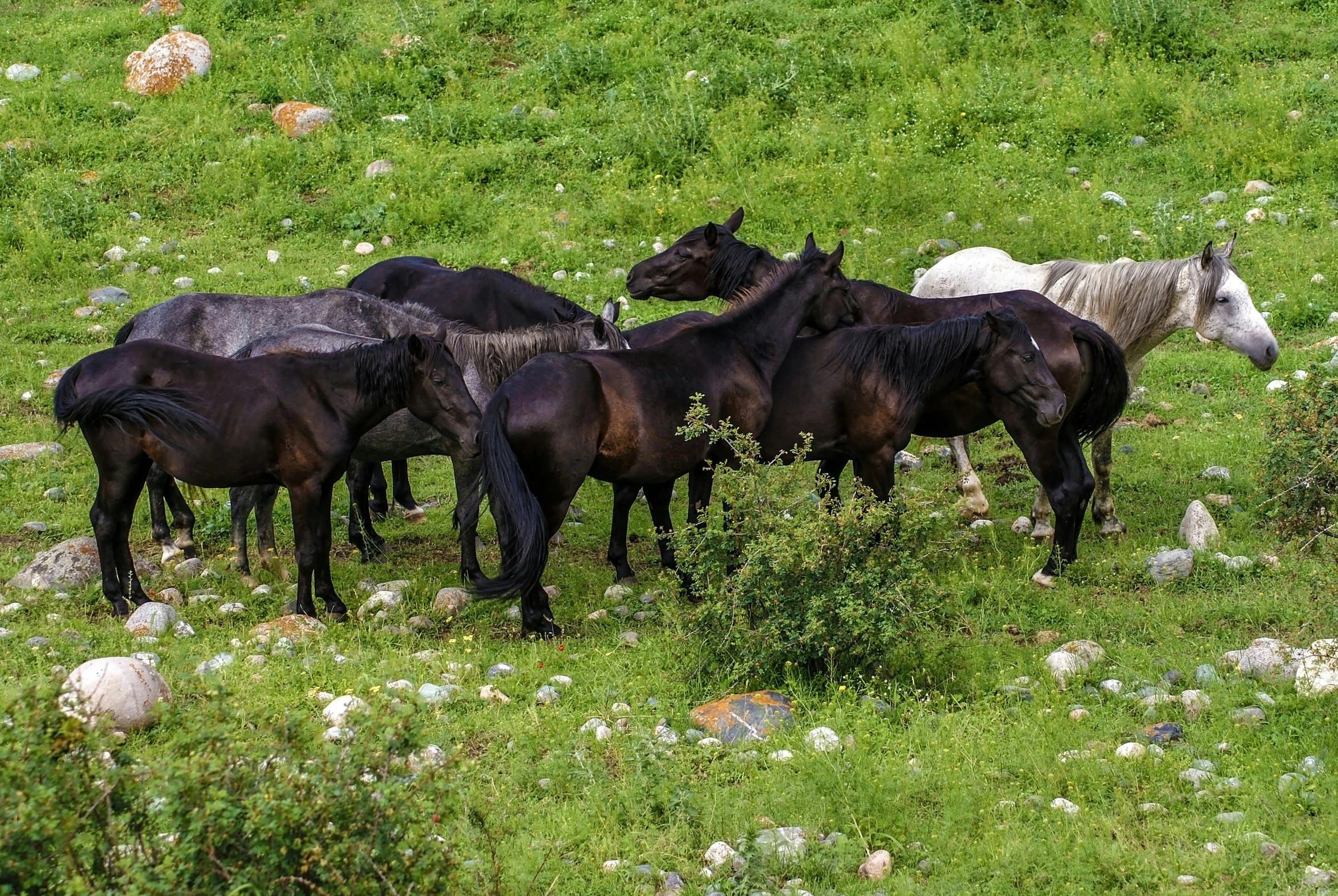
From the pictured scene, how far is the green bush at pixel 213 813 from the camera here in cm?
365

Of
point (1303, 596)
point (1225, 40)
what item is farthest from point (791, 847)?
point (1225, 40)

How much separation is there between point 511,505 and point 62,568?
3074mm

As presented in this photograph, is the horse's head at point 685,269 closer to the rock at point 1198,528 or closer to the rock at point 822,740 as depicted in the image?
the rock at point 1198,528

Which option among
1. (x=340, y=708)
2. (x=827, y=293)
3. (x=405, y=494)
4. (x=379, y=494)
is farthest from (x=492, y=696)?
(x=379, y=494)

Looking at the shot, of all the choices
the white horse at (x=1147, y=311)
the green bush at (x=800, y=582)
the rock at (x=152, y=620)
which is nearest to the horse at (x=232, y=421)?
the rock at (x=152, y=620)

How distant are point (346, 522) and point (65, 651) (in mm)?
3067

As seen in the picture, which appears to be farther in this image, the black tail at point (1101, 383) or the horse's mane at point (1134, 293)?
the horse's mane at point (1134, 293)

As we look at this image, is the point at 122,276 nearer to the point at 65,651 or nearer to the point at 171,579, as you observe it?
the point at 171,579

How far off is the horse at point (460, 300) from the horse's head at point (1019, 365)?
10.3ft

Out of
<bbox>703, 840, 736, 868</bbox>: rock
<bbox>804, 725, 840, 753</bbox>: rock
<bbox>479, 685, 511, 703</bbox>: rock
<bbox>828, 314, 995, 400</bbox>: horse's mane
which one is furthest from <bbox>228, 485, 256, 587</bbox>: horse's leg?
<bbox>703, 840, 736, 868</bbox>: rock

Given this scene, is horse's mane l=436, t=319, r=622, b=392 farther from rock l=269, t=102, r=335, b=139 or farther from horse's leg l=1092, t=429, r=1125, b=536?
rock l=269, t=102, r=335, b=139

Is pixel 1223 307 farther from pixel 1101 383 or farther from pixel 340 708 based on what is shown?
pixel 340 708

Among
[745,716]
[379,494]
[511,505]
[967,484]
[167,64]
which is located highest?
[167,64]

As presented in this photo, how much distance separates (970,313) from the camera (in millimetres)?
8891
